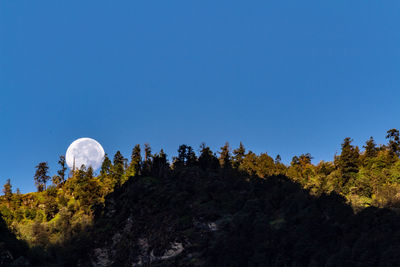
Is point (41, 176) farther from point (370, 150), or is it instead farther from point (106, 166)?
point (370, 150)

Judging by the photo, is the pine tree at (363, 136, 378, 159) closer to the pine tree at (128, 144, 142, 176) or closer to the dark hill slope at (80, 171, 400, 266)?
the dark hill slope at (80, 171, 400, 266)

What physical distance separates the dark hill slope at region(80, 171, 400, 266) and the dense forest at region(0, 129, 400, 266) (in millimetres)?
128

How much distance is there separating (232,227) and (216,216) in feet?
19.1

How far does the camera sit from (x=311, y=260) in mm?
27469

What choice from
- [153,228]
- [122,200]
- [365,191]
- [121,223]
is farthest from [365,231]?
[122,200]

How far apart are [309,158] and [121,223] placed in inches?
2551

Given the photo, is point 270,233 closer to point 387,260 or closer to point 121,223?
point 387,260

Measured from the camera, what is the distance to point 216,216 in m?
46.1

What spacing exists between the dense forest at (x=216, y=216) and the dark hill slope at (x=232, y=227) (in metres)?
0.13

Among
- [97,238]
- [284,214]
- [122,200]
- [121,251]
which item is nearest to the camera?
[284,214]

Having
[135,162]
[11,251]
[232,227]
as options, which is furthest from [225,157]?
[11,251]

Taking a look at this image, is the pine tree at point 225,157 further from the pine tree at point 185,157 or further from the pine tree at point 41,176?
the pine tree at point 41,176

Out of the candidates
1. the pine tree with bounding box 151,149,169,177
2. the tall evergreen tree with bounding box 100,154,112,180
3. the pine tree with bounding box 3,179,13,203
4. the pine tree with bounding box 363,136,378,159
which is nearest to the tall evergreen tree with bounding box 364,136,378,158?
the pine tree with bounding box 363,136,378,159

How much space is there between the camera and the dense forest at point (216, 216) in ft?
99.3
